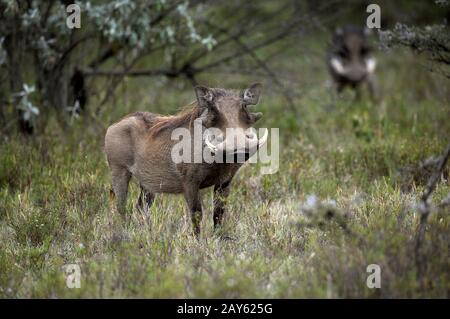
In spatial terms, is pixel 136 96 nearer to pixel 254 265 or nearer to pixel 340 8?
pixel 340 8

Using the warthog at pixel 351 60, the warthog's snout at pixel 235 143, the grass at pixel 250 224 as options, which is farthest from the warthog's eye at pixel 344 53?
the warthog's snout at pixel 235 143

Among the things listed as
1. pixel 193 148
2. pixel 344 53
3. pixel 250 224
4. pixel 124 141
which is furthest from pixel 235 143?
pixel 344 53

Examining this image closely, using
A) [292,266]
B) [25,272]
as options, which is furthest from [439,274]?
[25,272]

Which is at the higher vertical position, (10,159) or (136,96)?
(136,96)

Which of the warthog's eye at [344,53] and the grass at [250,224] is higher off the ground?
the warthog's eye at [344,53]

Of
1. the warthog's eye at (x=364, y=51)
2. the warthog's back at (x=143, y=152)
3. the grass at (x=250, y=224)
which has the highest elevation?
the warthog's eye at (x=364, y=51)

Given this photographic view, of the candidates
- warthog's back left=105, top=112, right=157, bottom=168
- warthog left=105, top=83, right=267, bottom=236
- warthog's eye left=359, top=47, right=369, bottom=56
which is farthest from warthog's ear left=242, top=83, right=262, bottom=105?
warthog's eye left=359, top=47, right=369, bottom=56

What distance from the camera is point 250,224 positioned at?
5.27 meters

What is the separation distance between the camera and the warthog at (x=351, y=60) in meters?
11.5

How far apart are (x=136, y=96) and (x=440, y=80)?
405cm

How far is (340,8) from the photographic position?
32.9ft

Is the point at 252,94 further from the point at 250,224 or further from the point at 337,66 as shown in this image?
the point at 337,66

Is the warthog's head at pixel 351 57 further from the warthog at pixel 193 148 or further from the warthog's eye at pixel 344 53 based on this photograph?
the warthog at pixel 193 148

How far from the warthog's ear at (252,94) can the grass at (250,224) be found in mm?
820
